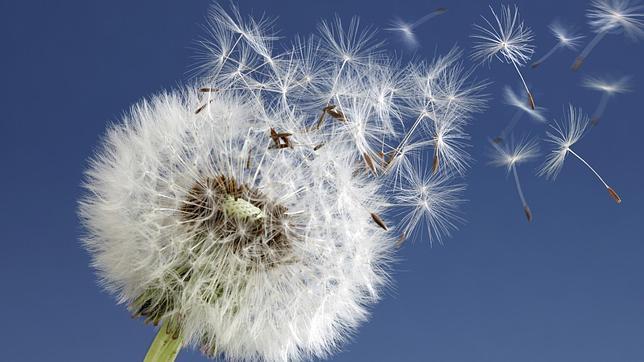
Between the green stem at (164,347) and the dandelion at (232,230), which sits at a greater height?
the dandelion at (232,230)

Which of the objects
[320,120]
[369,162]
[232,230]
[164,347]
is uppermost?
[320,120]

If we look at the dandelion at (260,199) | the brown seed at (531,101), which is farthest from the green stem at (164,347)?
the brown seed at (531,101)

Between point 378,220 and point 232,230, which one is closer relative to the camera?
point 232,230

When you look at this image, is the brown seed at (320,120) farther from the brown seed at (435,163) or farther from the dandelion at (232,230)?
the brown seed at (435,163)

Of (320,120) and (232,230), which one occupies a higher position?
(320,120)

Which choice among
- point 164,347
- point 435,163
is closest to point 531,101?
point 435,163

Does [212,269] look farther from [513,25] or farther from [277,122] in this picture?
[513,25]

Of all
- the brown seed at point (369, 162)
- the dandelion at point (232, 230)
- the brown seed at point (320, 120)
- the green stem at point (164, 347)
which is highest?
the brown seed at point (320, 120)

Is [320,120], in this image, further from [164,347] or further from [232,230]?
[164,347]
